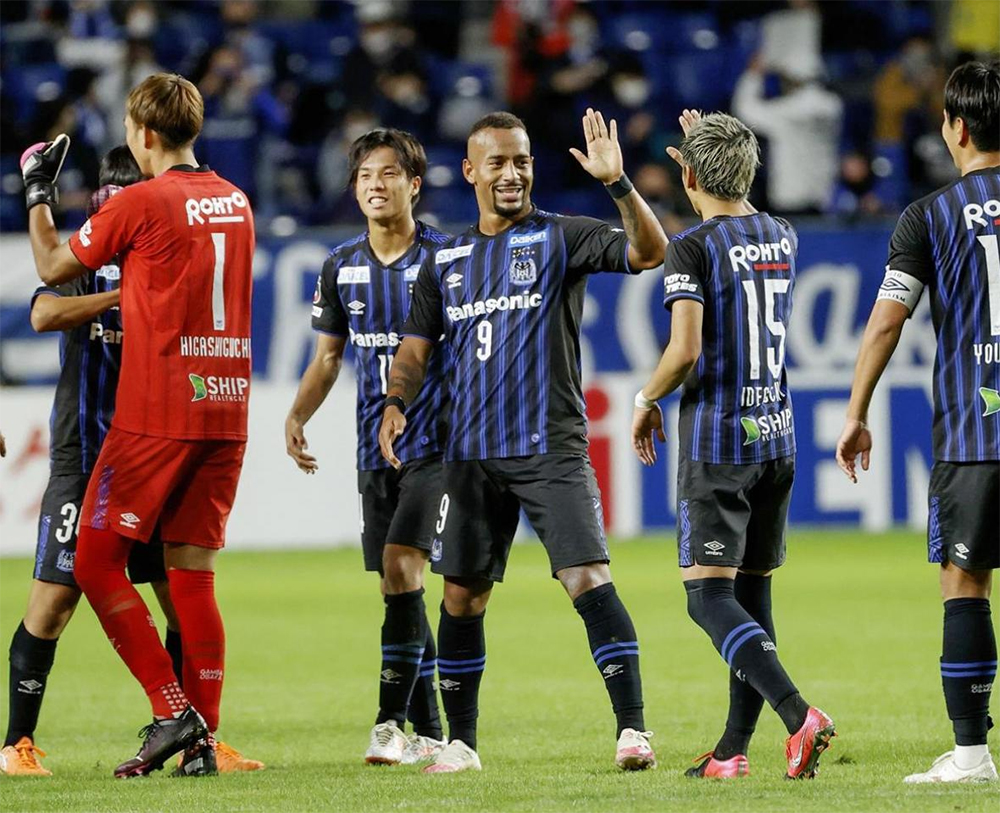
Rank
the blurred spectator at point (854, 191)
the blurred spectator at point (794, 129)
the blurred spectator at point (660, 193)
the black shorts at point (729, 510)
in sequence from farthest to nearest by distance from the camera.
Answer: the blurred spectator at point (794, 129) → the blurred spectator at point (854, 191) → the blurred spectator at point (660, 193) → the black shorts at point (729, 510)

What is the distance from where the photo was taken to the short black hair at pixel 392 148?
23.3 ft

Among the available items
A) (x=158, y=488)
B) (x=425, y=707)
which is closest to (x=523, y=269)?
(x=158, y=488)

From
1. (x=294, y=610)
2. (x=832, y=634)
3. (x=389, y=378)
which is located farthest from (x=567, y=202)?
(x=389, y=378)

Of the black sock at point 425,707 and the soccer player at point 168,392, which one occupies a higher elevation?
the soccer player at point 168,392

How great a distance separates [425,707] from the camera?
7000mm

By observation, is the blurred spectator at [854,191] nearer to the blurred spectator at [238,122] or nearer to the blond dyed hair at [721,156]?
the blurred spectator at [238,122]

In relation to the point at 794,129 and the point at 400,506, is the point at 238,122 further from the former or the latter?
the point at 400,506

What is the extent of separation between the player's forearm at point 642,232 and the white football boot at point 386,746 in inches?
79.1

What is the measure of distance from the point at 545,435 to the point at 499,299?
0.52 m

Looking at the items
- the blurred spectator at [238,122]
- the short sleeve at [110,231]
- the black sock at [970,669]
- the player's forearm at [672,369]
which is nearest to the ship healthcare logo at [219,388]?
the short sleeve at [110,231]

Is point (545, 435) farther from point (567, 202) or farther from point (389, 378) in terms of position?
point (567, 202)

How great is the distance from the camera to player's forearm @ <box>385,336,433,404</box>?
6551 mm

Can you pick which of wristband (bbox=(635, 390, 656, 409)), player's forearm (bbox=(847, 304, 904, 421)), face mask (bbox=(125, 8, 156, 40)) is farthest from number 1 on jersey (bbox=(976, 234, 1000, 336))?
face mask (bbox=(125, 8, 156, 40))

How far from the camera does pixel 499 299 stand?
20.8ft
